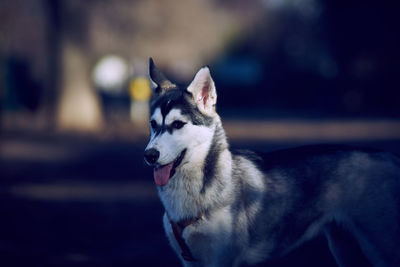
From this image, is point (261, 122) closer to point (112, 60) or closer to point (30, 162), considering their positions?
point (30, 162)

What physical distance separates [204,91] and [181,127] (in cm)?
41

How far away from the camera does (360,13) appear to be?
30.7m

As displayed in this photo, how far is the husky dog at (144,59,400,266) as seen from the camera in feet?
14.7

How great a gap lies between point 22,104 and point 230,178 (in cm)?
2704

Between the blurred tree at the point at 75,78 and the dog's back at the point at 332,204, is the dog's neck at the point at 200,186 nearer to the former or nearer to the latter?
the dog's back at the point at 332,204

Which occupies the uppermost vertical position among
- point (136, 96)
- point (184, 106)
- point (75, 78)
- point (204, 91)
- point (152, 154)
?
point (204, 91)

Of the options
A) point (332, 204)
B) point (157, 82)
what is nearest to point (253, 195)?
point (332, 204)

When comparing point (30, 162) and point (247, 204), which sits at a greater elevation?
point (247, 204)

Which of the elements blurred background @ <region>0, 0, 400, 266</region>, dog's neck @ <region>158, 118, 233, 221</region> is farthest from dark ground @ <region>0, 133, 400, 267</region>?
dog's neck @ <region>158, 118, 233, 221</region>

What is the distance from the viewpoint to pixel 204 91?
4895 millimetres

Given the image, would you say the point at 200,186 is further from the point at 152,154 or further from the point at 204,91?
the point at 204,91

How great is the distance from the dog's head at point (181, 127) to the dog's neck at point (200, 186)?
5 centimetres

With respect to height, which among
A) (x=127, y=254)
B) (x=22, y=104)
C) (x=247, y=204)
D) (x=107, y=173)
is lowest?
(x=22, y=104)

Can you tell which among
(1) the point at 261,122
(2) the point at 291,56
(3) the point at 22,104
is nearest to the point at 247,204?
(1) the point at 261,122
